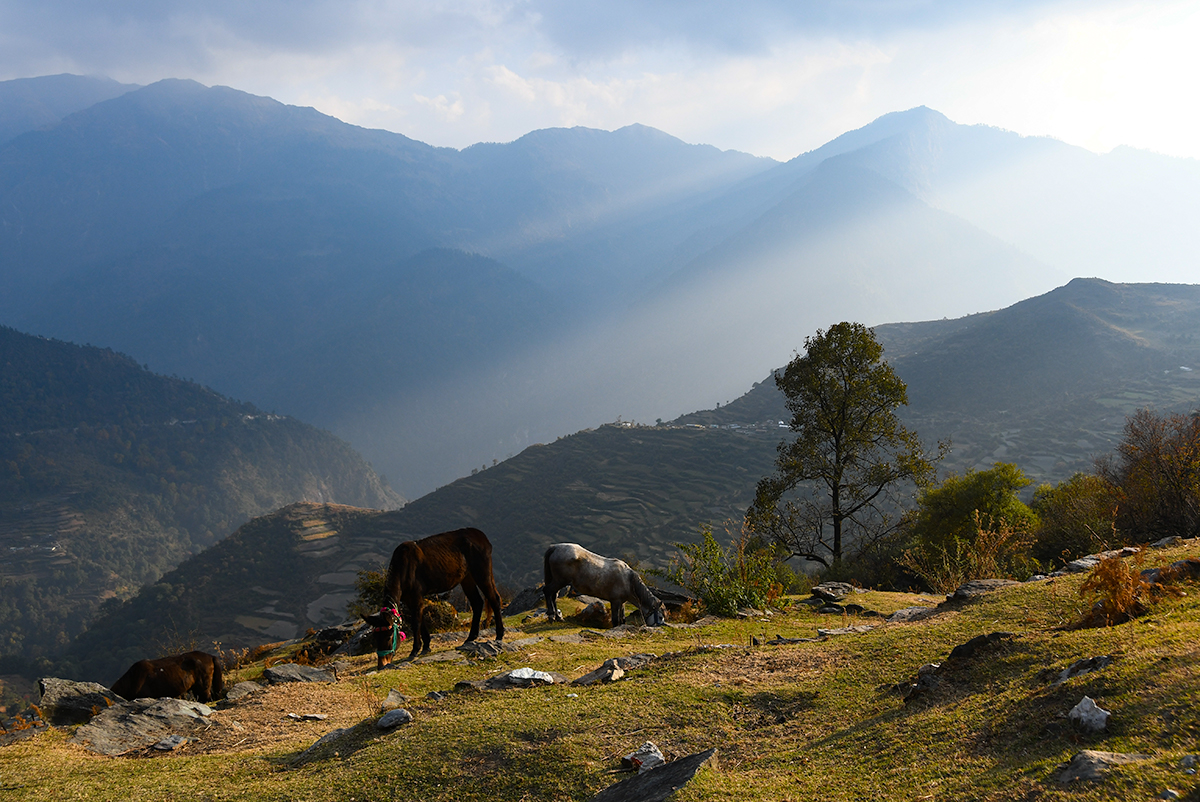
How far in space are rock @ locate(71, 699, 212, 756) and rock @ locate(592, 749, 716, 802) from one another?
6245 mm

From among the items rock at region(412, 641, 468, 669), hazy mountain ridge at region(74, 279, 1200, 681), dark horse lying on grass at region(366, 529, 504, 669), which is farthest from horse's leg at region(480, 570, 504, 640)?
hazy mountain ridge at region(74, 279, 1200, 681)

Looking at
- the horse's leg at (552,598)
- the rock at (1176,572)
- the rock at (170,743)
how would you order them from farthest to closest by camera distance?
the horse's leg at (552,598) → the rock at (170,743) → the rock at (1176,572)

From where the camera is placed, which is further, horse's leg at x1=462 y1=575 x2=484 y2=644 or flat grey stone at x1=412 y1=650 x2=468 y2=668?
horse's leg at x1=462 y1=575 x2=484 y2=644

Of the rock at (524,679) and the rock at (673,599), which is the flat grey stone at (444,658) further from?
the rock at (673,599)

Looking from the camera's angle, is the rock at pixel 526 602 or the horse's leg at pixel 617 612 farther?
the rock at pixel 526 602

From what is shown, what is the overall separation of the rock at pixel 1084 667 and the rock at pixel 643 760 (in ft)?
9.40

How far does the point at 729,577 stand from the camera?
1359 cm

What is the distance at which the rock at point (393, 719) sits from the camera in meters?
5.93

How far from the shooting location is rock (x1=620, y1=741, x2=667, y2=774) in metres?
4.60

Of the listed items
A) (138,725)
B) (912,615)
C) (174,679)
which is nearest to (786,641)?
(912,615)

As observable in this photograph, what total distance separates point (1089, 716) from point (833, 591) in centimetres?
1164

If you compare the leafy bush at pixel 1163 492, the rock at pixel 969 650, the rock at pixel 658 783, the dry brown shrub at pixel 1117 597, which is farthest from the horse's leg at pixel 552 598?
the leafy bush at pixel 1163 492

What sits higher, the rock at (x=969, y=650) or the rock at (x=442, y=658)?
the rock at (x=969, y=650)

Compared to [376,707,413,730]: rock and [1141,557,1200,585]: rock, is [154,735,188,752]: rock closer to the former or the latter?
[376,707,413,730]: rock
